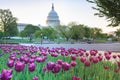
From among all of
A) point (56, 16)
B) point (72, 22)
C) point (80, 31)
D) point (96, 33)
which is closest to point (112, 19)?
point (80, 31)

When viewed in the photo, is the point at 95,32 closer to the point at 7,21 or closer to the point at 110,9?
the point at 7,21

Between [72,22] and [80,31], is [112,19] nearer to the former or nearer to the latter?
[80,31]

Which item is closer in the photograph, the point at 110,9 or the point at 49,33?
the point at 110,9

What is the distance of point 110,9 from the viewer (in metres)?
18.6

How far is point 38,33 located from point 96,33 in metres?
26.7

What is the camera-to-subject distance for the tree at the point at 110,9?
1831 cm

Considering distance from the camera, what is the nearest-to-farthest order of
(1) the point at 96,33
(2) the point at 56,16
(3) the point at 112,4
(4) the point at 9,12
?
(3) the point at 112,4 → (4) the point at 9,12 → (1) the point at 96,33 → (2) the point at 56,16

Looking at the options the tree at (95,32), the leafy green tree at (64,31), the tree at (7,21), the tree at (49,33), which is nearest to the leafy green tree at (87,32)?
the tree at (95,32)

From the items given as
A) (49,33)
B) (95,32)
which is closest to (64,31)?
(49,33)

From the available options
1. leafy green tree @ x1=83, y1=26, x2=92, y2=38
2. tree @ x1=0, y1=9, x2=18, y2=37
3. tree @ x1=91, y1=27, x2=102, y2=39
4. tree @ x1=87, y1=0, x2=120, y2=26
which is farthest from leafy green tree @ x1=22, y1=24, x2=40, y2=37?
tree @ x1=87, y1=0, x2=120, y2=26

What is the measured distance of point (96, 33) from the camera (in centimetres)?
12612

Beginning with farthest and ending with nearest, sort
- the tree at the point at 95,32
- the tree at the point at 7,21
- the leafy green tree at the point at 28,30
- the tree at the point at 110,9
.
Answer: the leafy green tree at the point at 28,30 < the tree at the point at 95,32 < the tree at the point at 7,21 < the tree at the point at 110,9

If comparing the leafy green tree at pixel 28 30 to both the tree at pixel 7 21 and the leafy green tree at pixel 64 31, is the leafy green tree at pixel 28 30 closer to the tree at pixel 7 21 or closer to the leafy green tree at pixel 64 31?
the leafy green tree at pixel 64 31

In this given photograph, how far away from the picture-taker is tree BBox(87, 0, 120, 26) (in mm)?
18312
